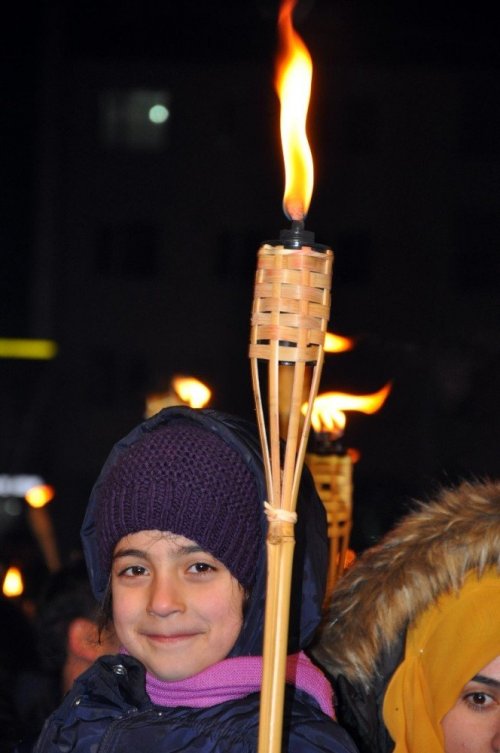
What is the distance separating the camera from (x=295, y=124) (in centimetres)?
218

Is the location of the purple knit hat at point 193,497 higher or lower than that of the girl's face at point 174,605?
higher

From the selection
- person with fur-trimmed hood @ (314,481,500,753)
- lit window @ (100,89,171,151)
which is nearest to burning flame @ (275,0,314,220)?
person with fur-trimmed hood @ (314,481,500,753)

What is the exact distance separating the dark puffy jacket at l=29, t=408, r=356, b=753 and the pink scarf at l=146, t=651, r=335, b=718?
0.02m

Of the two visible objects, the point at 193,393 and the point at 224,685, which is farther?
the point at 193,393

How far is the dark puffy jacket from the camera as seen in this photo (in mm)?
2379

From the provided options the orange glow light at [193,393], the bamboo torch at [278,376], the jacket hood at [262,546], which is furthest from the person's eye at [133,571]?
the orange glow light at [193,393]

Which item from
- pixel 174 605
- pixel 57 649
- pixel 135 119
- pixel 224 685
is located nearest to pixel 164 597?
pixel 174 605

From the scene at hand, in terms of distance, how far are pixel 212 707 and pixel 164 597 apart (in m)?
0.23

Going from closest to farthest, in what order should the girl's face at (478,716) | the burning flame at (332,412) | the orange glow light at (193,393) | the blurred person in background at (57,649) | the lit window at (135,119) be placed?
the girl's face at (478,716)
the blurred person in background at (57,649)
the burning flame at (332,412)
the orange glow light at (193,393)
the lit window at (135,119)

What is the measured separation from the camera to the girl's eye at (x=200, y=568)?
2.53 m

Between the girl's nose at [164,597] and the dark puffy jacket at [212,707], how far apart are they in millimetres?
156

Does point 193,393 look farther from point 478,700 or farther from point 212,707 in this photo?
point 212,707

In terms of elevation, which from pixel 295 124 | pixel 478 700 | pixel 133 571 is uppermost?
pixel 295 124

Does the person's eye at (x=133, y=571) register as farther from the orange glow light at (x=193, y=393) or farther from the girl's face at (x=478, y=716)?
the orange glow light at (x=193, y=393)
